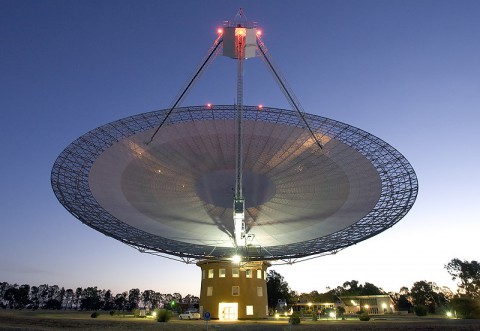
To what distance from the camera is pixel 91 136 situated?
137 ft

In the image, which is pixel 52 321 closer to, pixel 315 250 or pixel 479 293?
pixel 315 250

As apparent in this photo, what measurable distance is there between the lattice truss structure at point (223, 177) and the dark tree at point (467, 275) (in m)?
112

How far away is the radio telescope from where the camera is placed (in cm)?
4119

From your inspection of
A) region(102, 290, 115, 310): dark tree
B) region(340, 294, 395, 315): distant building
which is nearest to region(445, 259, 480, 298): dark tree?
region(340, 294, 395, 315): distant building

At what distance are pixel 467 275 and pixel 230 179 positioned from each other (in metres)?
125

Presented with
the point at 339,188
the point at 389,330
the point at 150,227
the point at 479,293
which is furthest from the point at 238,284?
the point at 479,293

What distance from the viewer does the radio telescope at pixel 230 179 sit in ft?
135

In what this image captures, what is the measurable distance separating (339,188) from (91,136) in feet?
90.7

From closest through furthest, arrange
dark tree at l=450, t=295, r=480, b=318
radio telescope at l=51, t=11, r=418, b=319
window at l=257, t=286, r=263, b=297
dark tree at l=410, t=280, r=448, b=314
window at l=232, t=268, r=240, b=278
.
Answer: radio telescope at l=51, t=11, r=418, b=319 → window at l=232, t=268, r=240, b=278 → window at l=257, t=286, r=263, b=297 → dark tree at l=450, t=295, r=480, b=318 → dark tree at l=410, t=280, r=448, b=314

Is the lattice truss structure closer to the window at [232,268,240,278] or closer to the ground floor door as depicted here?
the window at [232,268,240,278]

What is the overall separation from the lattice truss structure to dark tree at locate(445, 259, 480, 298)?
11207 centimetres

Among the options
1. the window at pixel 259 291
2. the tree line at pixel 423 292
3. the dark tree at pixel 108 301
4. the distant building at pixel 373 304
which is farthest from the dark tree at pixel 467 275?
the dark tree at pixel 108 301

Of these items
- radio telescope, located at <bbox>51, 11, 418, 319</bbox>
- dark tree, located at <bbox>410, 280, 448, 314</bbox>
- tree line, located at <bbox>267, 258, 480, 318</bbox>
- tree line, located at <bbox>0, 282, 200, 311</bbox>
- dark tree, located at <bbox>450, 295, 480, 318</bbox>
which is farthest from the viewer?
tree line, located at <bbox>0, 282, 200, 311</bbox>

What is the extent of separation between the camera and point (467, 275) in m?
134
